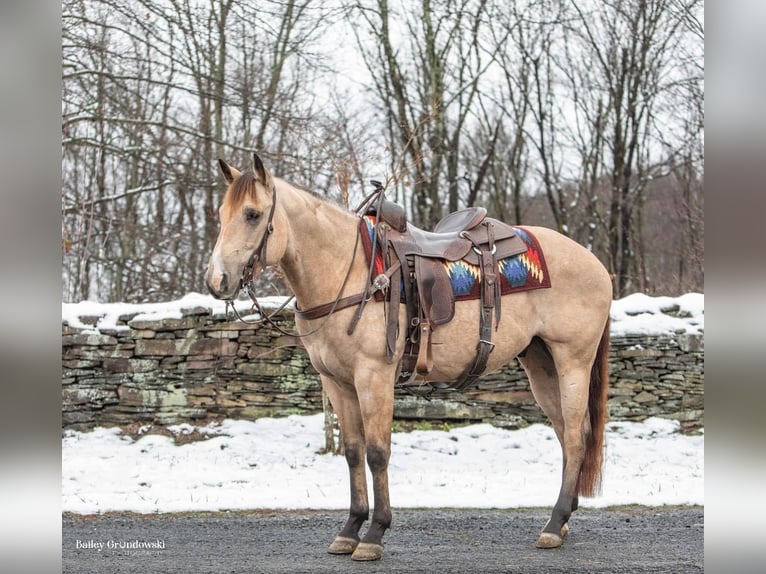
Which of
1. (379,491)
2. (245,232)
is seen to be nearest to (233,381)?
(379,491)

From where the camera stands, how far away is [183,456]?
7301 mm

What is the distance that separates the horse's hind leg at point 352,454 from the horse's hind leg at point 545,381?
130cm

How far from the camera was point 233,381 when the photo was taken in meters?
8.16

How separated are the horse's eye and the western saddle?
0.74 m

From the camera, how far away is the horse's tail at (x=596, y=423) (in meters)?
4.85

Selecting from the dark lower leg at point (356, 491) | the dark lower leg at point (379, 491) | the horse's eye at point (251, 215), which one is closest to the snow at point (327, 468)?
the dark lower leg at point (356, 491)

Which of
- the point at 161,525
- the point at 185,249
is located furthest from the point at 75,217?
the point at 161,525

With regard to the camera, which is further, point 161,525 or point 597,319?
point 161,525

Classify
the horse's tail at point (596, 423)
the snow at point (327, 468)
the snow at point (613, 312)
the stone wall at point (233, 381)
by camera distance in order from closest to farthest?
the horse's tail at point (596, 423), the snow at point (327, 468), the stone wall at point (233, 381), the snow at point (613, 312)

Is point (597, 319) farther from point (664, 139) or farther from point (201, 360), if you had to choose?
point (664, 139)

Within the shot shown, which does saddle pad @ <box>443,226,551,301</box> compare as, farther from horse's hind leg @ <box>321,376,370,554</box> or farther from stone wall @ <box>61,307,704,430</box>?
stone wall @ <box>61,307,704,430</box>

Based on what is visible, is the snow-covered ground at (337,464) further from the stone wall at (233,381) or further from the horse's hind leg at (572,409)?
the horse's hind leg at (572,409)

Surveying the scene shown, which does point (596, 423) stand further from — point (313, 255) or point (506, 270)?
point (313, 255)

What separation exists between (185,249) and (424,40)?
6.03m
